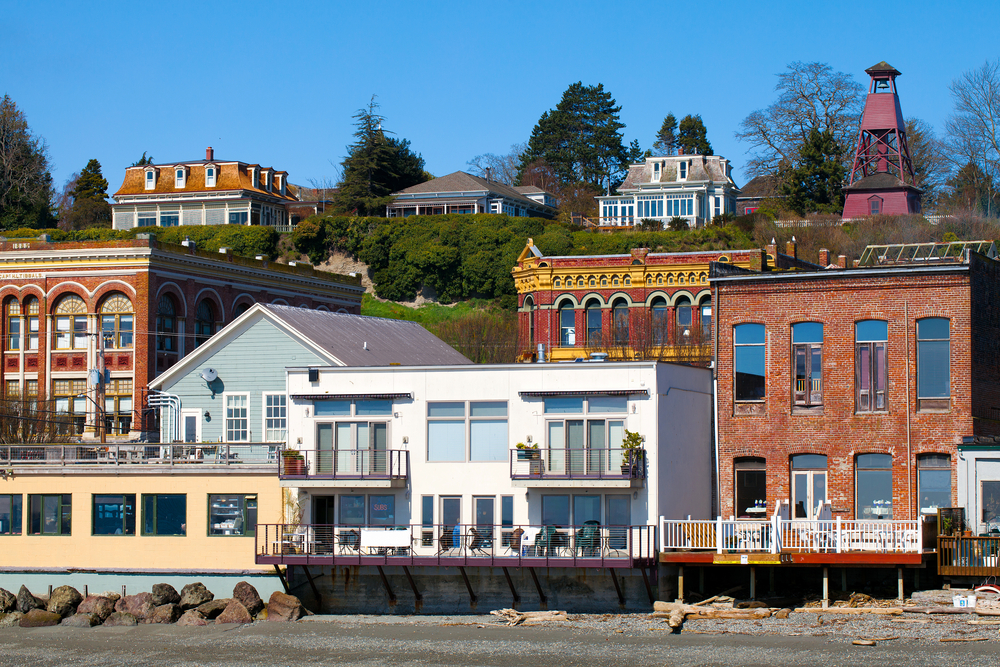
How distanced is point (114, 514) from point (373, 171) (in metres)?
76.1

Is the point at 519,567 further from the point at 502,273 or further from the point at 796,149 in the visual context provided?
the point at 796,149

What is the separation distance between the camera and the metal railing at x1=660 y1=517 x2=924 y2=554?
29547 millimetres

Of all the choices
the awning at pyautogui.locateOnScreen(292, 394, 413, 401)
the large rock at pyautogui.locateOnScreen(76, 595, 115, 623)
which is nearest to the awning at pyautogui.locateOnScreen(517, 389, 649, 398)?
the awning at pyautogui.locateOnScreen(292, 394, 413, 401)

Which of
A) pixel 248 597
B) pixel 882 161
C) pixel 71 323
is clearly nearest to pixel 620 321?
pixel 71 323

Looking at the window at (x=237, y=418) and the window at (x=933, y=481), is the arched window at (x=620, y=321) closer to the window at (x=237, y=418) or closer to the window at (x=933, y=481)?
the window at (x=237, y=418)

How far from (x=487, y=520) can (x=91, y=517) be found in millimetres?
→ 10804

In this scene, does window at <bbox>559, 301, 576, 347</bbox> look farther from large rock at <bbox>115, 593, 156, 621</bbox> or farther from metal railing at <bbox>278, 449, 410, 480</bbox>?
large rock at <bbox>115, 593, 156, 621</bbox>

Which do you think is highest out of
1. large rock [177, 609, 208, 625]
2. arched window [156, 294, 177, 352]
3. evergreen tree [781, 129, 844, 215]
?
evergreen tree [781, 129, 844, 215]

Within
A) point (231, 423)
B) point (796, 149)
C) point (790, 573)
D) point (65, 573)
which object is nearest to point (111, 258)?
point (231, 423)

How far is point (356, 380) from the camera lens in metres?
33.4

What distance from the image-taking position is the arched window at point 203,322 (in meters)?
61.6

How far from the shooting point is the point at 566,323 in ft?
207

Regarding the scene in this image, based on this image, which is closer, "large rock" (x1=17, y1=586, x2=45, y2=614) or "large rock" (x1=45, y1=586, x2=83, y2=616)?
"large rock" (x1=45, y1=586, x2=83, y2=616)

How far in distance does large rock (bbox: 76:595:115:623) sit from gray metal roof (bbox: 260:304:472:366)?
8.89m
